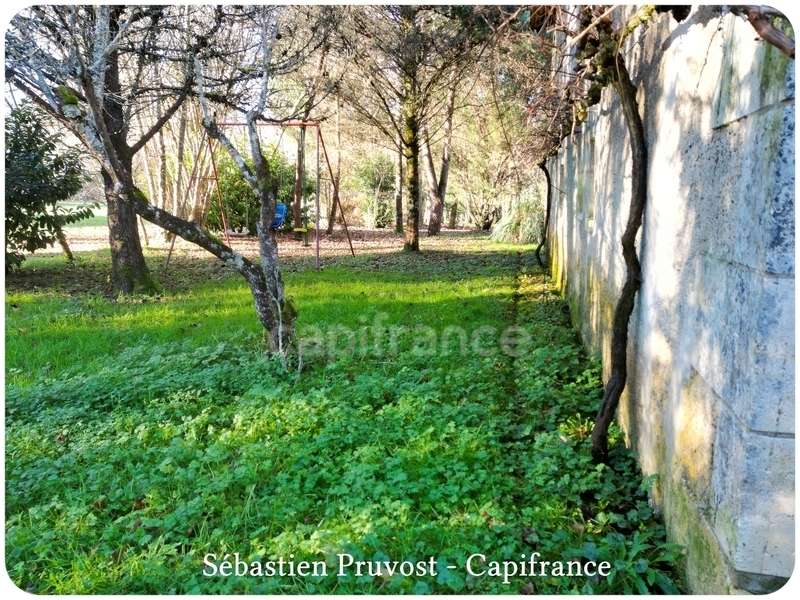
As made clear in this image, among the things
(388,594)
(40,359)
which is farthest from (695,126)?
(40,359)

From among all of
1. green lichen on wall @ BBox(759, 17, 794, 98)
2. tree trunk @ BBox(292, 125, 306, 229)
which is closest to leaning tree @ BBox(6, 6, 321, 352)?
green lichen on wall @ BBox(759, 17, 794, 98)

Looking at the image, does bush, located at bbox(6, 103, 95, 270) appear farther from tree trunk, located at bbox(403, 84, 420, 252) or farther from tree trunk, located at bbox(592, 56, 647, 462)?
tree trunk, located at bbox(592, 56, 647, 462)

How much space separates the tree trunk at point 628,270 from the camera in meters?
2.90

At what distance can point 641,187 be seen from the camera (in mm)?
2895

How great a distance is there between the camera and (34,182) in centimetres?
857

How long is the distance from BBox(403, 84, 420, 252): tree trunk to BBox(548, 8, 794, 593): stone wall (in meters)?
9.09

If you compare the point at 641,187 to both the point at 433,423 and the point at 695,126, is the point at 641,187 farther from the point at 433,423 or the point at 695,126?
the point at 433,423

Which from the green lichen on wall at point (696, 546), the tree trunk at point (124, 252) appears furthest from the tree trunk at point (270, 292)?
the tree trunk at point (124, 252)

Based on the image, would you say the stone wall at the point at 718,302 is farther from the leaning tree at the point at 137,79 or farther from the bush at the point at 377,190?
the bush at the point at 377,190

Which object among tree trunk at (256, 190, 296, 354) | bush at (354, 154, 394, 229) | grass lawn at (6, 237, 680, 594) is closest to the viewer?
grass lawn at (6, 237, 680, 594)

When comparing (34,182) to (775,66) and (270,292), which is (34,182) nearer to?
(270,292)

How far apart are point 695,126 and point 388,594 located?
2055 mm

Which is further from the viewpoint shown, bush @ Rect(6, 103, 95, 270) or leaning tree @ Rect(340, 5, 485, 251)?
leaning tree @ Rect(340, 5, 485, 251)

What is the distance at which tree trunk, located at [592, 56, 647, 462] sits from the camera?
290 centimetres
